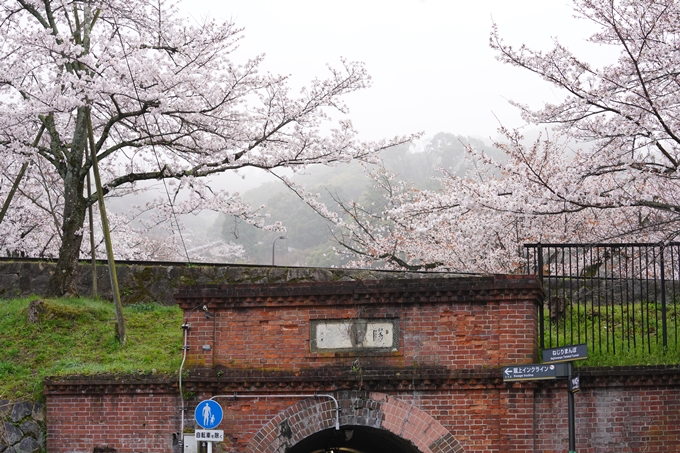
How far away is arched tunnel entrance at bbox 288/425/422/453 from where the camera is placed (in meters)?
11.6

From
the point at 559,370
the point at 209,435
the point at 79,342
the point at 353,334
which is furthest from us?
the point at 79,342

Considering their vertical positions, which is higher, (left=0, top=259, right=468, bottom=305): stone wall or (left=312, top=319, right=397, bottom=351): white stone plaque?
(left=0, top=259, right=468, bottom=305): stone wall

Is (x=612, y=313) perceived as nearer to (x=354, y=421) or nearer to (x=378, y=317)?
(x=378, y=317)

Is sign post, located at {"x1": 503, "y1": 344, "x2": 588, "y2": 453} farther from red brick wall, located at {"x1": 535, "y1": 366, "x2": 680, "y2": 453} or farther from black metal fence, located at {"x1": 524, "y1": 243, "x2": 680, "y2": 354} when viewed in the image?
black metal fence, located at {"x1": 524, "y1": 243, "x2": 680, "y2": 354}

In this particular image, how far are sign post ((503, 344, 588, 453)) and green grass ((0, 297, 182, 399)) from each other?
5.36 m

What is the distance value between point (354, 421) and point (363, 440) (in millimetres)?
3868

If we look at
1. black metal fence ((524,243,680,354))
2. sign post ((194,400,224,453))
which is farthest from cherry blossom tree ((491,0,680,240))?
sign post ((194,400,224,453))

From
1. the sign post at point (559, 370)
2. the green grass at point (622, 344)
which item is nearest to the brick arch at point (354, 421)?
the sign post at point (559, 370)

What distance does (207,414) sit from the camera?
10969 millimetres

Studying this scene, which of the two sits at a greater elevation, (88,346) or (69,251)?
(69,251)

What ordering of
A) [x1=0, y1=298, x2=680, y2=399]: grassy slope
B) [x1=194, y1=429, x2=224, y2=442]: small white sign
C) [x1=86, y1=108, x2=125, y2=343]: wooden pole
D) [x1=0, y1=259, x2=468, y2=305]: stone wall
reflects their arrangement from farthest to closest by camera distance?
[x1=0, y1=259, x2=468, y2=305]: stone wall → [x1=86, y1=108, x2=125, y2=343]: wooden pole → [x1=0, y1=298, x2=680, y2=399]: grassy slope → [x1=194, y1=429, x2=224, y2=442]: small white sign

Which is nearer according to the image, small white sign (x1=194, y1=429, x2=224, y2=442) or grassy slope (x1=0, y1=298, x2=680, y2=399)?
small white sign (x1=194, y1=429, x2=224, y2=442)

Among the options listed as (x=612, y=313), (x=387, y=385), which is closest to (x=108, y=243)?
(x=387, y=385)

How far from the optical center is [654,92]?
13289 millimetres
